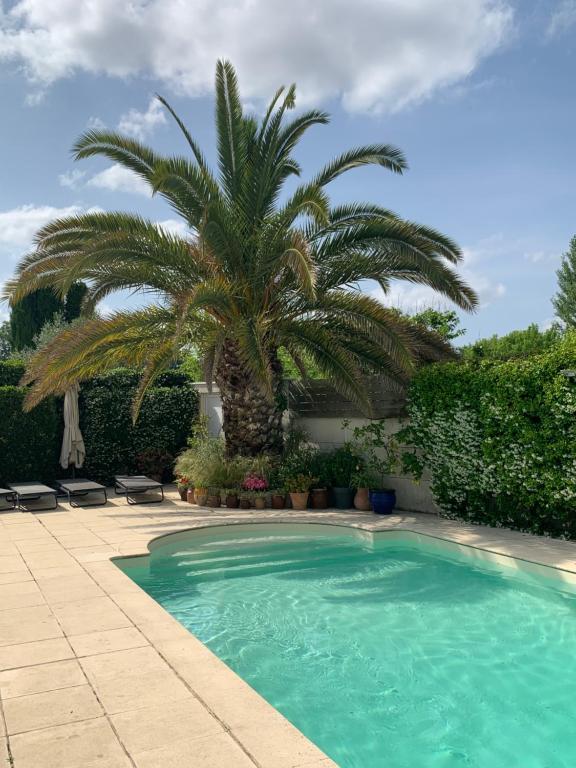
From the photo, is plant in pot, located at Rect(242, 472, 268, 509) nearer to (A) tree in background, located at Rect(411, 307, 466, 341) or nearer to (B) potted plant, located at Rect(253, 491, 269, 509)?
(B) potted plant, located at Rect(253, 491, 269, 509)

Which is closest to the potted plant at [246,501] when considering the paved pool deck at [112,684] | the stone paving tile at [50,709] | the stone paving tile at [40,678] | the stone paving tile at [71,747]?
the paved pool deck at [112,684]

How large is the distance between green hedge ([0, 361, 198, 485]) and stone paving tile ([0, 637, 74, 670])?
32.8 feet

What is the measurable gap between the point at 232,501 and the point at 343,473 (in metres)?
2.13

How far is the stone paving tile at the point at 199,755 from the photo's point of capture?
121 inches

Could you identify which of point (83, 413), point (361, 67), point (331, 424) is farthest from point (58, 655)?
point (83, 413)

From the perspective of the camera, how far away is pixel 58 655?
4637mm

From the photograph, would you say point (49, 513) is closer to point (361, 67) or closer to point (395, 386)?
point (395, 386)

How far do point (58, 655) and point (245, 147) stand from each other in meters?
9.82

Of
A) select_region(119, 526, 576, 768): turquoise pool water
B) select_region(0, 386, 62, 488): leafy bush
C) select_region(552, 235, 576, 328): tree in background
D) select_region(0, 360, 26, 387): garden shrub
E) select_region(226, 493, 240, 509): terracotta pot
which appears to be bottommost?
select_region(119, 526, 576, 768): turquoise pool water

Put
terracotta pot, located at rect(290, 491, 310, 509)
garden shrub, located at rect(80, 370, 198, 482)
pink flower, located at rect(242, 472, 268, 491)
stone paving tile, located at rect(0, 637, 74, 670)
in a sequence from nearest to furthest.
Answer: stone paving tile, located at rect(0, 637, 74, 670), terracotta pot, located at rect(290, 491, 310, 509), pink flower, located at rect(242, 472, 268, 491), garden shrub, located at rect(80, 370, 198, 482)

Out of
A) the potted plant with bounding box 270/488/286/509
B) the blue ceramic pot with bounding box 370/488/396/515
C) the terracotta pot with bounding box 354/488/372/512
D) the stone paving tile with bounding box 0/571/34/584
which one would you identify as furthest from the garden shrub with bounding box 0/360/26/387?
the blue ceramic pot with bounding box 370/488/396/515

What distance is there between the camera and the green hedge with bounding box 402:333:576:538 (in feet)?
27.8

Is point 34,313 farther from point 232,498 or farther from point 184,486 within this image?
point 232,498

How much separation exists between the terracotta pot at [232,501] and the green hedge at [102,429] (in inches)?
142
